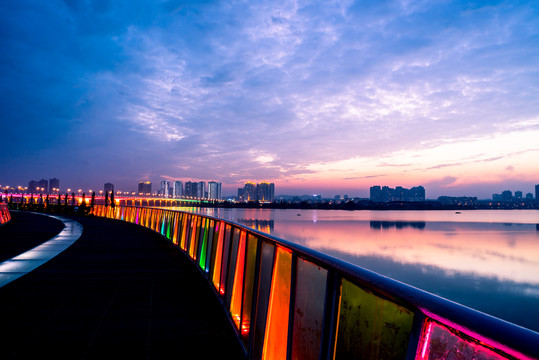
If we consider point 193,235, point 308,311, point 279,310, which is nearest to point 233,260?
point 279,310

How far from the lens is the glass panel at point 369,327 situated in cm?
146

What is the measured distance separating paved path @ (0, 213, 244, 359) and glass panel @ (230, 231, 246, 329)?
0.27 meters

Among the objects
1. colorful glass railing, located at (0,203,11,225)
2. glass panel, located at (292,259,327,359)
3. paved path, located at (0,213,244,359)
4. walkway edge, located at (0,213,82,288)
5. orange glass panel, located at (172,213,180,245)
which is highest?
glass panel, located at (292,259,327,359)

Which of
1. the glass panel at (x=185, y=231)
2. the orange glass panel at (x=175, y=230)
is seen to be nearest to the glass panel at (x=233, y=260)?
the glass panel at (x=185, y=231)

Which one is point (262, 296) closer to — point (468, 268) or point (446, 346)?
point (446, 346)

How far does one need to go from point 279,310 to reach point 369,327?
128 centimetres

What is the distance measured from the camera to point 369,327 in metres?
1.67

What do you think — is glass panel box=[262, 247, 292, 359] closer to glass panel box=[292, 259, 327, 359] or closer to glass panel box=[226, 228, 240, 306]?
glass panel box=[292, 259, 327, 359]

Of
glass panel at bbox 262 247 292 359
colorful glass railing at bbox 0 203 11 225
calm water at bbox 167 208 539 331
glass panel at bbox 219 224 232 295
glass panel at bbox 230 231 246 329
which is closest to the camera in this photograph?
glass panel at bbox 262 247 292 359

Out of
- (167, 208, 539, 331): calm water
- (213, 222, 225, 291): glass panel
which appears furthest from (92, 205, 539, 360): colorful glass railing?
(167, 208, 539, 331): calm water

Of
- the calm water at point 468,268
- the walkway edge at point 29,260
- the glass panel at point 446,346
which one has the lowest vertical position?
the calm water at point 468,268

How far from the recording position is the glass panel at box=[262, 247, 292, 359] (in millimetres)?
2727

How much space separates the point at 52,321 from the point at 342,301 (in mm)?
4365

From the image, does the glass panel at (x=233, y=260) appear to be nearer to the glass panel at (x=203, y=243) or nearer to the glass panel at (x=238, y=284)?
the glass panel at (x=238, y=284)
